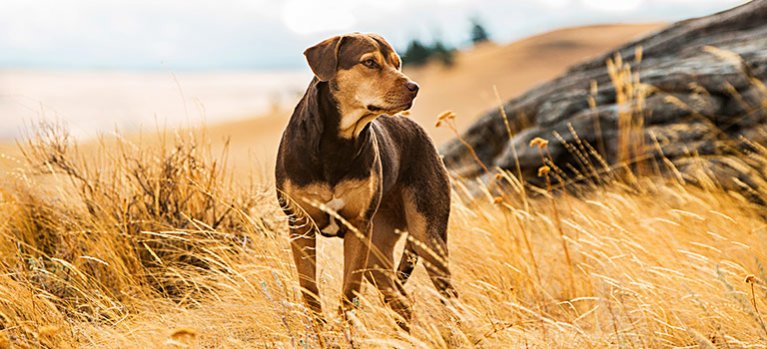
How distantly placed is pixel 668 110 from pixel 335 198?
467 cm

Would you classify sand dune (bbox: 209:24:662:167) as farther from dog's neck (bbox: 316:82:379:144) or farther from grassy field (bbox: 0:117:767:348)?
dog's neck (bbox: 316:82:379:144)

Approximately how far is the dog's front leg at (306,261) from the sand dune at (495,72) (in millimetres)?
23612

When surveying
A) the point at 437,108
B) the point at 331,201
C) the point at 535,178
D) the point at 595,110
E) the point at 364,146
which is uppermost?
the point at 364,146

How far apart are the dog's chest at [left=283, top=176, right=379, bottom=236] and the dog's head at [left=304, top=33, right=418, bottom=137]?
271mm

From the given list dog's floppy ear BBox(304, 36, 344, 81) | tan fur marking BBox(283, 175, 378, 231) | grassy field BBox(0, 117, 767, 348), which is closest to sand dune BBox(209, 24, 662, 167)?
grassy field BBox(0, 117, 767, 348)

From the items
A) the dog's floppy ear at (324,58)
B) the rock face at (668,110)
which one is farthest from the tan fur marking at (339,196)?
the rock face at (668,110)

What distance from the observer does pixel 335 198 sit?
3.20 m

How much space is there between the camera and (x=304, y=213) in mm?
3240

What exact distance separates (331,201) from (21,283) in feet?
5.81

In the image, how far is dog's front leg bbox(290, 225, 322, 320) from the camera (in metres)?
3.34

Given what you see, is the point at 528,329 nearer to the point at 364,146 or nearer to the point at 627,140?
the point at 364,146

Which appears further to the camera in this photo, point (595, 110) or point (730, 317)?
point (595, 110)

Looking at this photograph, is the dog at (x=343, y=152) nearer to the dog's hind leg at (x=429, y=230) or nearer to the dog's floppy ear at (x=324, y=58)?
the dog's floppy ear at (x=324, y=58)

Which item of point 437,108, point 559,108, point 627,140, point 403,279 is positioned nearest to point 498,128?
point 559,108
